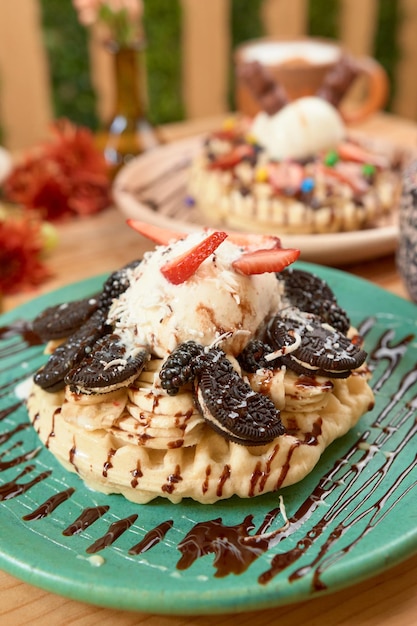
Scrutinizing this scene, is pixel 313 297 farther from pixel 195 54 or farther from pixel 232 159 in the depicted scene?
pixel 195 54

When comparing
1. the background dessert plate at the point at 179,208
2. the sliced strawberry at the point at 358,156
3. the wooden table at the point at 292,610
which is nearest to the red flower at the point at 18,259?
the background dessert plate at the point at 179,208

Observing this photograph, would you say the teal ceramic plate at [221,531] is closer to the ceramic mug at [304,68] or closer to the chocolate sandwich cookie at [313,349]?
the chocolate sandwich cookie at [313,349]

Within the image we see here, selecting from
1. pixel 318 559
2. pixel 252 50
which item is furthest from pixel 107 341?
pixel 252 50

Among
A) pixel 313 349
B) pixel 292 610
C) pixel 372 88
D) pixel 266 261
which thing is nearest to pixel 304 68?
pixel 372 88

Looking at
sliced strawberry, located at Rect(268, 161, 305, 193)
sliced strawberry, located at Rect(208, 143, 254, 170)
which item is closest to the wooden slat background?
sliced strawberry, located at Rect(208, 143, 254, 170)

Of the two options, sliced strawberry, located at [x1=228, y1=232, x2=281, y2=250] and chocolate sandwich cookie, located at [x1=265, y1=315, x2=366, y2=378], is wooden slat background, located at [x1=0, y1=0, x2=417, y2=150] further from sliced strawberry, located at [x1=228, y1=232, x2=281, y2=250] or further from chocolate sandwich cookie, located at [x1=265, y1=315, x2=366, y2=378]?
chocolate sandwich cookie, located at [x1=265, y1=315, x2=366, y2=378]

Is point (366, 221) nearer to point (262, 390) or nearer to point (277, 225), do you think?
point (277, 225)
